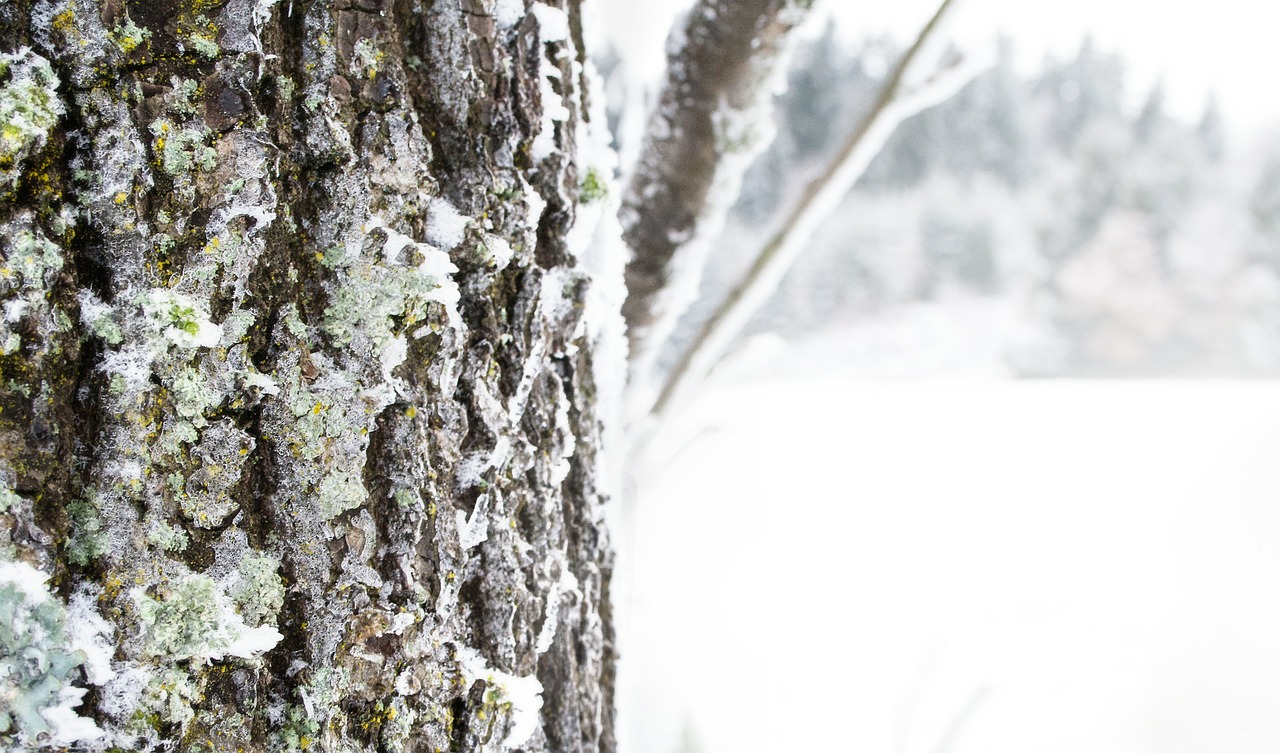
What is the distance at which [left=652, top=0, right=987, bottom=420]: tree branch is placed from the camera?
2.59 ft

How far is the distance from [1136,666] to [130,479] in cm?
251

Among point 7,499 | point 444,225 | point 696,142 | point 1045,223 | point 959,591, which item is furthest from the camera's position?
point 1045,223

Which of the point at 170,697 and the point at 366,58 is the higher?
the point at 366,58

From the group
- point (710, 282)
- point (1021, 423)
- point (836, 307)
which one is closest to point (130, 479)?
point (1021, 423)

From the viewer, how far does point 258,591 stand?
0.38 m

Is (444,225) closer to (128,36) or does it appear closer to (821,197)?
(128,36)

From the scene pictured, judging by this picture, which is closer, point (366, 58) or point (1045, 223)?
point (366, 58)

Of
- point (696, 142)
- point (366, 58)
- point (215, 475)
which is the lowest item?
point (215, 475)

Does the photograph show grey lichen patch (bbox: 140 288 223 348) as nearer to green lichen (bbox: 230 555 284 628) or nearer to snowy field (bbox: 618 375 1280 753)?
green lichen (bbox: 230 555 284 628)

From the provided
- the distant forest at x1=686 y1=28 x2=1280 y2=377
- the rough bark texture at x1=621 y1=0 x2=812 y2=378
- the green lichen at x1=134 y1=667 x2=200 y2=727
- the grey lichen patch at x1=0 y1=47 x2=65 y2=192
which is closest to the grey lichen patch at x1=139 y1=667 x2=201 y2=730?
the green lichen at x1=134 y1=667 x2=200 y2=727

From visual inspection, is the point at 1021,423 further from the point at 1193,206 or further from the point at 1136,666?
the point at 1193,206

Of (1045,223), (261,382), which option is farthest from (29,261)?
(1045,223)

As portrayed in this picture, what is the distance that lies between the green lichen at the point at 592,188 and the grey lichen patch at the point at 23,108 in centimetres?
29

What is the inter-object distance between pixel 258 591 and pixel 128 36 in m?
0.28
